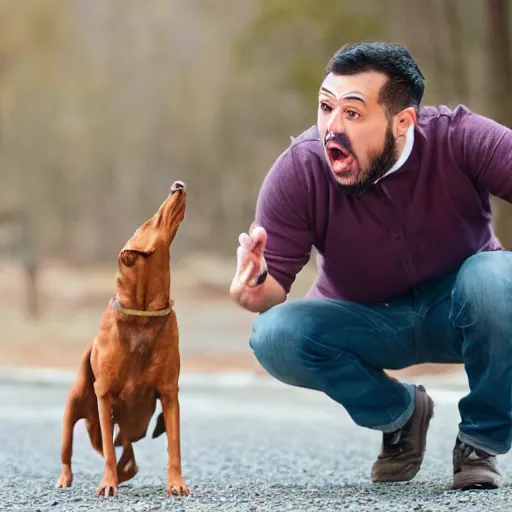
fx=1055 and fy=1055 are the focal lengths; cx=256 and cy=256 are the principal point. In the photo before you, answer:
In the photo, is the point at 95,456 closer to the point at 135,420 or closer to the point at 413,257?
the point at 135,420

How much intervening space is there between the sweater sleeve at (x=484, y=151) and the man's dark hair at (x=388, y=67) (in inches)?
7.0

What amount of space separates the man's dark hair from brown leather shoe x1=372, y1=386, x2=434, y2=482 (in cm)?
104

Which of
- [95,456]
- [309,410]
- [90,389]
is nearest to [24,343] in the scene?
[309,410]

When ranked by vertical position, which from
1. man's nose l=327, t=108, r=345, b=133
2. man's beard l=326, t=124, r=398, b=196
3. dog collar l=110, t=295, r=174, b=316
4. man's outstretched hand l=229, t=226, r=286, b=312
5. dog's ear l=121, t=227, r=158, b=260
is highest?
man's nose l=327, t=108, r=345, b=133

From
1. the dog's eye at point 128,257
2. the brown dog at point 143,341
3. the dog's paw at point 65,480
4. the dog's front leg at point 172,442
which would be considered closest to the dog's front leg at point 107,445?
the brown dog at point 143,341

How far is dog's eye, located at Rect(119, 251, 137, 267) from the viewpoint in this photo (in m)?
2.97

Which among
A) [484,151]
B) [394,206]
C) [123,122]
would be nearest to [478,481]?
[394,206]

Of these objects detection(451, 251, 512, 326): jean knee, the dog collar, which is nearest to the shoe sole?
detection(451, 251, 512, 326): jean knee

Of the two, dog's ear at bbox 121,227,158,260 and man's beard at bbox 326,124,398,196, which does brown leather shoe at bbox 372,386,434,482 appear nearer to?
man's beard at bbox 326,124,398,196

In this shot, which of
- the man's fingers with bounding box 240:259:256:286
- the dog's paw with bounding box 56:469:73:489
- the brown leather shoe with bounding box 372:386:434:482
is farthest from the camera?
the brown leather shoe with bounding box 372:386:434:482

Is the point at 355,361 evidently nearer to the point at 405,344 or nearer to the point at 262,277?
the point at 405,344

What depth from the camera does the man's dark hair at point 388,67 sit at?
3.12 metres

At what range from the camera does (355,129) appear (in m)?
3.12

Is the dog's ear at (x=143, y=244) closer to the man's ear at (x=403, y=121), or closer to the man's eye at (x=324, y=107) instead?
the man's eye at (x=324, y=107)
